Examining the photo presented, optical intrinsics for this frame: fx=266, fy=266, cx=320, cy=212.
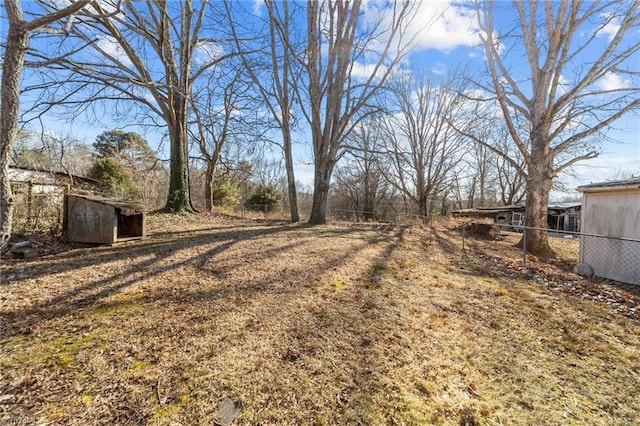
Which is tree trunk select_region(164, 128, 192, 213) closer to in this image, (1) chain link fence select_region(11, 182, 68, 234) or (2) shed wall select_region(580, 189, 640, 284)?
(1) chain link fence select_region(11, 182, 68, 234)

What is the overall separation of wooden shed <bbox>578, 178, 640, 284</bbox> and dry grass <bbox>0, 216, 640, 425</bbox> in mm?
3392

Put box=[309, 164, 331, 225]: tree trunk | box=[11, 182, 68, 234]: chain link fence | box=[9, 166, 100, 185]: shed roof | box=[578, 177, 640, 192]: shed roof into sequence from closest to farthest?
box=[11, 182, 68, 234]: chain link fence < box=[9, 166, 100, 185]: shed roof < box=[578, 177, 640, 192]: shed roof < box=[309, 164, 331, 225]: tree trunk

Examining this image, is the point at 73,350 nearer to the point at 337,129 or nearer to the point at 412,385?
the point at 412,385

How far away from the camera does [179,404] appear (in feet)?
5.47

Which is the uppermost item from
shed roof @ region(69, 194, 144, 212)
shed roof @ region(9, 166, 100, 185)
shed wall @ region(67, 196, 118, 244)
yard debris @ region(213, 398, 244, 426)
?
shed roof @ region(9, 166, 100, 185)

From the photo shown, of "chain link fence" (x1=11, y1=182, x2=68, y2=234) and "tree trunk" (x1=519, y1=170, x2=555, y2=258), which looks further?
"tree trunk" (x1=519, y1=170, x2=555, y2=258)

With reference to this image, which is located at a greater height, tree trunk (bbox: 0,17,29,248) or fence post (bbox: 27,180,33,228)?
tree trunk (bbox: 0,17,29,248)

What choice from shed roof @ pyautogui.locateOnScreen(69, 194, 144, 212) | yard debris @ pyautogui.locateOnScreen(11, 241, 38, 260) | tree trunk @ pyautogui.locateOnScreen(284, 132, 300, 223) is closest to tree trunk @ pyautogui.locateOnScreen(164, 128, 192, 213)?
tree trunk @ pyautogui.locateOnScreen(284, 132, 300, 223)

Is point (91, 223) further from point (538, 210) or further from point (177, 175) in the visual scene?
point (538, 210)

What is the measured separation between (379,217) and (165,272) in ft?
87.0

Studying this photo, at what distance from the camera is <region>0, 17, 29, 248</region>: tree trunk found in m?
3.16

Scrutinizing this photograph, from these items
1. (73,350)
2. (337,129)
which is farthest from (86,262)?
(337,129)

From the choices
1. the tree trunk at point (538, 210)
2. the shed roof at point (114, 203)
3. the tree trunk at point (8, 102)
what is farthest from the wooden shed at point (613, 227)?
the tree trunk at point (8, 102)

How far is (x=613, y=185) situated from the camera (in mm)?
6055
